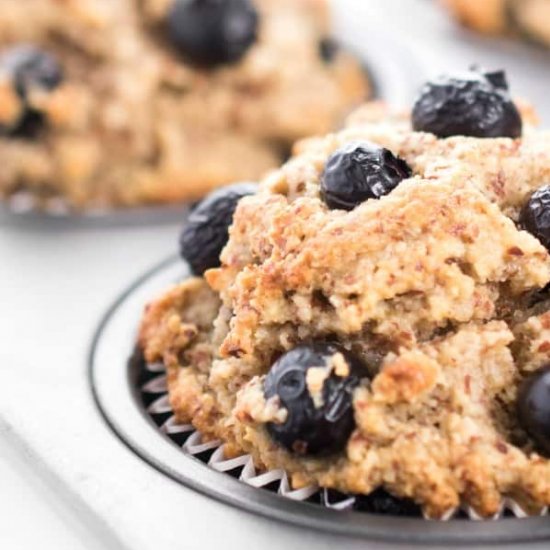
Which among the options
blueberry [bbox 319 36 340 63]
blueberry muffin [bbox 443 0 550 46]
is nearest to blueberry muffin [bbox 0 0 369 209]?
blueberry [bbox 319 36 340 63]

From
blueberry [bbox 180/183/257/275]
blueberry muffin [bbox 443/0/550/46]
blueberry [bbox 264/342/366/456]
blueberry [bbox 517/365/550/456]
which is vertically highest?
blueberry [bbox 517/365/550/456]

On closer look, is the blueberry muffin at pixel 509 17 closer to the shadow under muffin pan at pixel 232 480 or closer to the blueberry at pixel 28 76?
the blueberry at pixel 28 76

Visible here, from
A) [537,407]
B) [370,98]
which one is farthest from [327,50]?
[537,407]

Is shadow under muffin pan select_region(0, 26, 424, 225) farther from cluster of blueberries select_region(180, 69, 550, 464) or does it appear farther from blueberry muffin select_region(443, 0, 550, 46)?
cluster of blueberries select_region(180, 69, 550, 464)

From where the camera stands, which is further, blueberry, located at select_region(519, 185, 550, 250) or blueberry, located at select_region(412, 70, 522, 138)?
blueberry, located at select_region(412, 70, 522, 138)

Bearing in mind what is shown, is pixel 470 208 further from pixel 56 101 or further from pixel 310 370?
pixel 56 101

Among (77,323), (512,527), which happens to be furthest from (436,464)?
(77,323)

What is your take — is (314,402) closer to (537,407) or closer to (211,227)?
(537,407)
